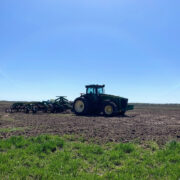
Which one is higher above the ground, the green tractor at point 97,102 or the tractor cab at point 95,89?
the tractor cab at point 95,89

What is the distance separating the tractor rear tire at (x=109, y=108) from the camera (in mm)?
15695

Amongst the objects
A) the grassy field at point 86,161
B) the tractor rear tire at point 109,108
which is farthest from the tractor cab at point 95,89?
the grassy field at point 86,161

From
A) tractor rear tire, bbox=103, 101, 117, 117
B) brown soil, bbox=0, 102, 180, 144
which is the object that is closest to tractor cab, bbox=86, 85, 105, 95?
tractor rear tire, bbox=103, 101, 117, 117

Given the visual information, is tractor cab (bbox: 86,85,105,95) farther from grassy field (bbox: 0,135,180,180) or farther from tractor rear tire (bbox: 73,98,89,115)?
grassy field (bbox: 0,135,180,180)

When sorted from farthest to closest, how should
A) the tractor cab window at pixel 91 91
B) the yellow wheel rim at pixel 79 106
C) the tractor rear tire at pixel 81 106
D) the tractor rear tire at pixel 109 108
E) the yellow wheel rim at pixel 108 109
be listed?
the yellow wheel rim at pixel 79 106 → the tractor cab window at pixel 91 91 → the tractor rear tire at pixel 81 106 → the yellow wheel rim at pixel 108 109 → the tractor rear tire at pixel 109 108

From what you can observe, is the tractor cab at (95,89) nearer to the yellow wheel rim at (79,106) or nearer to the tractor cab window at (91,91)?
the tractor cab window at (91,91)

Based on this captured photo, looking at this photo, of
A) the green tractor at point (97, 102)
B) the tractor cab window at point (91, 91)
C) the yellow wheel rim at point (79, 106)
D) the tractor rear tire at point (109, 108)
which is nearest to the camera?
the tractor rear tire at point (109, 108)

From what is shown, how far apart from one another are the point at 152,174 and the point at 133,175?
444 millimetres

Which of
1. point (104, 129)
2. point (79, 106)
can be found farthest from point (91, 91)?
point (104, 129)

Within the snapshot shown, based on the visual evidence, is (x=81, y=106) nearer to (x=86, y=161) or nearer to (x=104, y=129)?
(x=104, y=129)

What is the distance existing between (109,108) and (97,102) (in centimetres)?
160

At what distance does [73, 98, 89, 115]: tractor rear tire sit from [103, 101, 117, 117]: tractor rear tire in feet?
6.27

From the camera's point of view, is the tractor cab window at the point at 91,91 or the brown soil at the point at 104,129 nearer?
the brown soil at the point at 104,129

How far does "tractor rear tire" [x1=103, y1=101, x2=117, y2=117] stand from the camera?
15.7m
